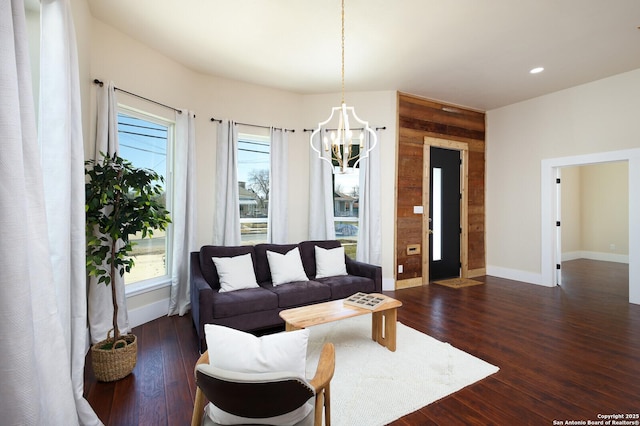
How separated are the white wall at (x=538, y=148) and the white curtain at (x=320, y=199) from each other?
3.60m

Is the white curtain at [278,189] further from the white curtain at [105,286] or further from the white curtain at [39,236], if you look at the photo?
the white curtain at [39,236]

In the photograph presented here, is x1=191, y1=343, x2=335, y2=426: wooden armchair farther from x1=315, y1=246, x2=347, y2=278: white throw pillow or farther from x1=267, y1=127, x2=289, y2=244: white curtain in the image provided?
x1=267, y1=127, x2=289, y2=244: white curtain

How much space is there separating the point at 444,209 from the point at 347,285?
3.01 metres

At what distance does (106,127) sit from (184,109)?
119 cm

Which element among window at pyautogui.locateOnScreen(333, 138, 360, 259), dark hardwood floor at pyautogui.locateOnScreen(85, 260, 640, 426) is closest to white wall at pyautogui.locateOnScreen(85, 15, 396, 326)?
window at pyautogui.locateOnScreen(333, 138, 360, 259)

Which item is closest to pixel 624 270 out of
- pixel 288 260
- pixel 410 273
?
pixel 410 273

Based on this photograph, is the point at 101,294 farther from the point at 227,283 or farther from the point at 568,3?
the point at 568,3

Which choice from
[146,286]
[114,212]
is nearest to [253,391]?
[114,212]

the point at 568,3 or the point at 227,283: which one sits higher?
the point at 568,3

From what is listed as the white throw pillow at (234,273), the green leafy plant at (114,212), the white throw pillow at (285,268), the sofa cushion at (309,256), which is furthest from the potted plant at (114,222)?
the sofa cushion at (309,256)

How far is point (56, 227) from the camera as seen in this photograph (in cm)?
172

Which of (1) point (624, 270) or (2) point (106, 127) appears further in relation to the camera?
(1) point (624, 270)

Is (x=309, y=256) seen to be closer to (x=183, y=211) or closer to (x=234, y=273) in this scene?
(x=234, y=273)

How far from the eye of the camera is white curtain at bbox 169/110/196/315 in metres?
3.89
